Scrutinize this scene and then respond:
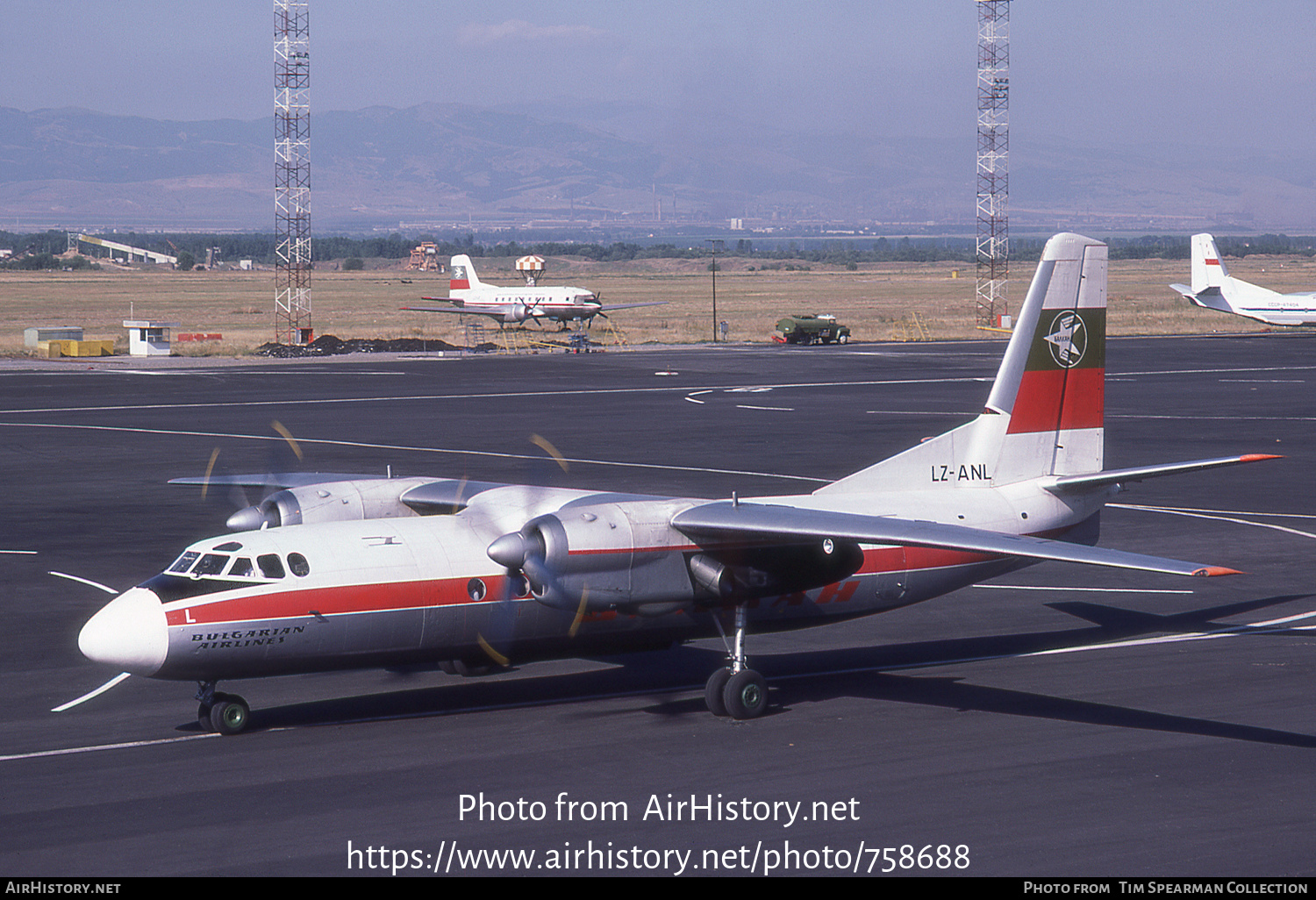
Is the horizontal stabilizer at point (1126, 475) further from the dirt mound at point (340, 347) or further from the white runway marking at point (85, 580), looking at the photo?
the dirt mound at point (340, 347)

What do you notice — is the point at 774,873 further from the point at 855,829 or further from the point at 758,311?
the point at 758,311

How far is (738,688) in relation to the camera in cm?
1833

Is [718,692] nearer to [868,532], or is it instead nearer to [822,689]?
[822,689]

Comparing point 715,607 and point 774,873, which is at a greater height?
point 715,607

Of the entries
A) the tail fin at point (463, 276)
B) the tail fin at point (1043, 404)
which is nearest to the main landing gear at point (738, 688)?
the tail fin at point (1043, 404)

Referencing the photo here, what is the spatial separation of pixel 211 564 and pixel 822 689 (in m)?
8.84

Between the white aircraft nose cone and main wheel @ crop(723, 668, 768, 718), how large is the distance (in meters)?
7.17

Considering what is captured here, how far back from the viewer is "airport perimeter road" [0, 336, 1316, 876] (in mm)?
13758

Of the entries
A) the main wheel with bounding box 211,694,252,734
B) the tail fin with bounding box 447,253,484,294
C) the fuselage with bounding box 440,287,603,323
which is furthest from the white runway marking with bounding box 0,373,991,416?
the tail fin with bounding box 447,253,484,294

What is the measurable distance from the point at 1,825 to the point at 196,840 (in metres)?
2.21

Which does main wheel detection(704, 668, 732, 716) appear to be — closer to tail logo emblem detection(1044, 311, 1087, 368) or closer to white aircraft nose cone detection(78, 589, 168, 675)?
white aircraft nose cone detection(78, 589, 168, 675)

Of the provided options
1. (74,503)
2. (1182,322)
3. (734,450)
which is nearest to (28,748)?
(74,503)

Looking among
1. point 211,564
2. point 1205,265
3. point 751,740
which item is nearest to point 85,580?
point 211,564

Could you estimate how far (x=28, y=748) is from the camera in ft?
56.3
